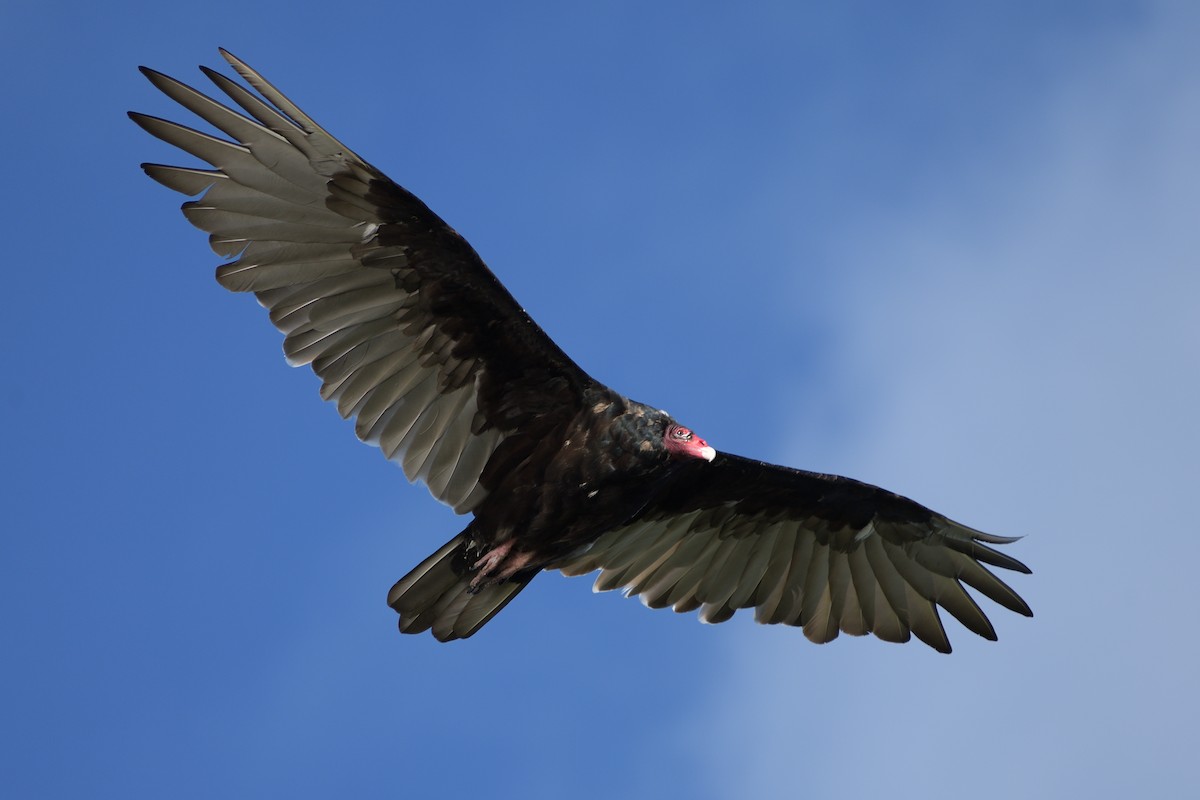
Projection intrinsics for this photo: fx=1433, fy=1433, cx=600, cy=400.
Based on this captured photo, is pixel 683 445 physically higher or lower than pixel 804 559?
lower

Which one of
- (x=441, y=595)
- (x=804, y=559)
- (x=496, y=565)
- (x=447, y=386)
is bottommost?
(x=441, y=595)

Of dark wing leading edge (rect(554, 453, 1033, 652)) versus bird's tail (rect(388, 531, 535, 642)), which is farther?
dark wing leading edge (rect(554, 453, 1033, 652))

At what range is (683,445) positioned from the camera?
21.4 ft

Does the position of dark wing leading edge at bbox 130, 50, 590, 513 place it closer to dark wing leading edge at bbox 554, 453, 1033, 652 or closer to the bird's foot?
the bird's foot

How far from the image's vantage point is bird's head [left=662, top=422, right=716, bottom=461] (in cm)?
651

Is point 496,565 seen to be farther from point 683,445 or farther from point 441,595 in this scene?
point 683,445

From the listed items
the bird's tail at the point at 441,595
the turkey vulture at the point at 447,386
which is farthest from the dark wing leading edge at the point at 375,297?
the bird's tail at the point at 441,595

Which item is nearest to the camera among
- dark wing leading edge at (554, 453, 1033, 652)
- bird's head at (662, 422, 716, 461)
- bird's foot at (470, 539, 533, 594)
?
bird's head at (662, 422, 716, 461)

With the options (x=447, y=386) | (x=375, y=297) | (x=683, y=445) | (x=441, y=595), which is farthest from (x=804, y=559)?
(x=375, y=297)

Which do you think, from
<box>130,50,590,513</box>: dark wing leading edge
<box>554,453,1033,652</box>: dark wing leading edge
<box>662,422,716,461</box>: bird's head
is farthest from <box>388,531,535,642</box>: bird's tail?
<box>662,422,716,461</box>: bird's head

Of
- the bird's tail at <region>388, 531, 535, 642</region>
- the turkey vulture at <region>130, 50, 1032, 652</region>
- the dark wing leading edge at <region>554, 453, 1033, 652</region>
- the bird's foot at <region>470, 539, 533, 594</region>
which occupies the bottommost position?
the bird's tail at <region>388, 531, 535, 642</region>

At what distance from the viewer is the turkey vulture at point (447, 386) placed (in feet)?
21.5

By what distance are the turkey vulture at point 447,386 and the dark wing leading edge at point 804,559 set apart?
Answer: 24 millimetres

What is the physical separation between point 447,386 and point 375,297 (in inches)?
21.9
